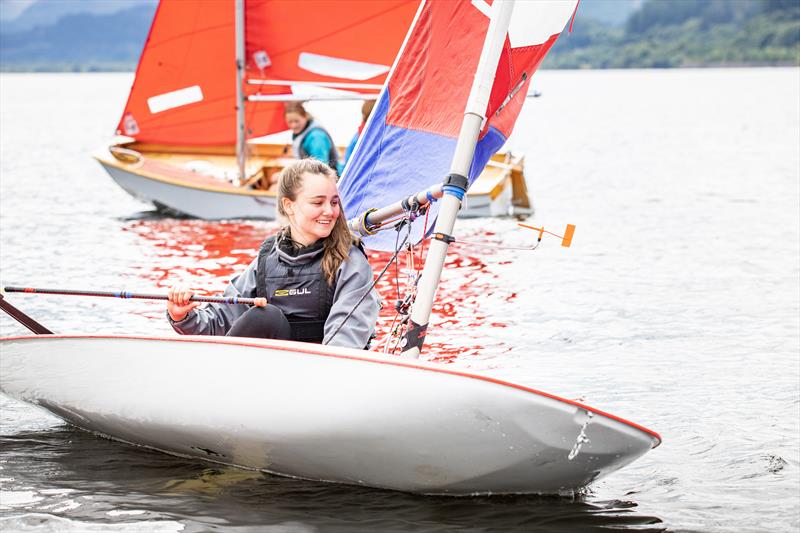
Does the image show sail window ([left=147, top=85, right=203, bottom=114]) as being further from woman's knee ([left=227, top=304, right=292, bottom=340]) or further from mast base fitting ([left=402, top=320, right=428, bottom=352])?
mast base fitting ([left=402, top=320, right=428, bottom=352])

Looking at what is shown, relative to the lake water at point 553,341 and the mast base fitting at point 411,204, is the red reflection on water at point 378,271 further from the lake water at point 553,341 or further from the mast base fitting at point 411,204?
the mast base fitting at point 411,204

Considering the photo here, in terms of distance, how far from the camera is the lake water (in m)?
4.58

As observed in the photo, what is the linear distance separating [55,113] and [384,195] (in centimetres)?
5705

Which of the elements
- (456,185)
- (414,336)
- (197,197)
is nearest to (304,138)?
(197,197)

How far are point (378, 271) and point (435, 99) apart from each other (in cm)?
502

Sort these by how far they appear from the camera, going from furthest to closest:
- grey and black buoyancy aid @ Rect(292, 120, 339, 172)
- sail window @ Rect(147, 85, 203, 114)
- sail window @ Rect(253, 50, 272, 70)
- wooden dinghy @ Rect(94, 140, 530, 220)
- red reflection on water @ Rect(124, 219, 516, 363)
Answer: sail window @ Rect(147, 85, 203, 114) → sail window @ Rect(253, 50, 272, 70) → wooden dinghy @ Rect(94, 140, 530, 220) → grey and black buoyancy aid @ Rect(292, 120, 339, 172) → red reflection on water @ Rect(124, 219, 516, 363)

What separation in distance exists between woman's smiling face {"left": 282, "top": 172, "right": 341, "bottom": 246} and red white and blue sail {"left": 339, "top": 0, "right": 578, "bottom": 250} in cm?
65

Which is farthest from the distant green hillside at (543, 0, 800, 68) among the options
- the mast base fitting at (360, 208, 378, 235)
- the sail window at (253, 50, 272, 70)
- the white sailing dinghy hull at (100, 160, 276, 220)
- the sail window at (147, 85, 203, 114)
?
the mast base fitting at (360, 208, 378, 235)

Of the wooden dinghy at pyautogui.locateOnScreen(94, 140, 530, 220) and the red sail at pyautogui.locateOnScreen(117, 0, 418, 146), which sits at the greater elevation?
the red sail at pyautogui.locateOnScreen(117, 0, 418, 146)

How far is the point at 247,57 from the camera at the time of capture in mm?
13773

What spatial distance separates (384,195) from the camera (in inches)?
217

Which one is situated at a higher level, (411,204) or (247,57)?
(247,57)

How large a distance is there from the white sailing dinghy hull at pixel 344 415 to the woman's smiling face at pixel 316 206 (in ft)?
1.99

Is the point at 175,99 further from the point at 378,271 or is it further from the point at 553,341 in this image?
the point at 553,341
